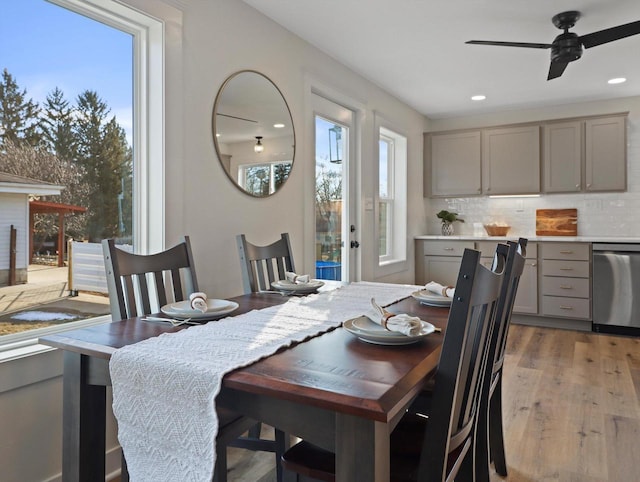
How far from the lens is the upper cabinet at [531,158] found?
16.1 ft

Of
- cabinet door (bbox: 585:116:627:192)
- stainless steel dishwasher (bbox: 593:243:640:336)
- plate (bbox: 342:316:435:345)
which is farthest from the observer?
cabinet door (bbox: 585:116:627:192)

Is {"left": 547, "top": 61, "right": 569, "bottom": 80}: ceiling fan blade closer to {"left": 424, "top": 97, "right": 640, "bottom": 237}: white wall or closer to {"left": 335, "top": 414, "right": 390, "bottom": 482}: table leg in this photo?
{"left": 424, "top": 97, "right": 640, "bottom": 237}: white wall

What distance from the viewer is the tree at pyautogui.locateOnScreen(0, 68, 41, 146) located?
1786 millimetres

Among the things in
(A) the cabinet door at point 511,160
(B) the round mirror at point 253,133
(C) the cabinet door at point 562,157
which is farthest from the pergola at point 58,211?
(C) the cabinet door at point 562,157

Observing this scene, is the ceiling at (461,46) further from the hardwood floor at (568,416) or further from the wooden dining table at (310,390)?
the hardwood floor at (568,416)

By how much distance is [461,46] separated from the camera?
A: 3.51 meters

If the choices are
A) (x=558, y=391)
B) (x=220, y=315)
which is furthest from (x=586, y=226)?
(x=220, y=315)

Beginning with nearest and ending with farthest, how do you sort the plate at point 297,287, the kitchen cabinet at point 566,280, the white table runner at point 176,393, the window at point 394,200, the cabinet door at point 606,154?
the white table runner at point 176,393
the plate at point 297,287
the kitchen cabinet at point 566,280
the cabinet door at point 606,154
the window at point 394,200

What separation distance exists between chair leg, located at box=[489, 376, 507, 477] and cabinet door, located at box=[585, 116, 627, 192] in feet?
12.6

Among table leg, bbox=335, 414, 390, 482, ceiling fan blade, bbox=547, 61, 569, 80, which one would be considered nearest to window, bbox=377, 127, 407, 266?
ceiling fan blade, bbox=547, 61, 569, 80

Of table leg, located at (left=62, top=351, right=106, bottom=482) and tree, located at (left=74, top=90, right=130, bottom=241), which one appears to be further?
tree, located at (left=74, top=90, right=130, bottom=241)

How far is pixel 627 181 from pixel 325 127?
11.6ft

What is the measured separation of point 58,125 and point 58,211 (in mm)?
372

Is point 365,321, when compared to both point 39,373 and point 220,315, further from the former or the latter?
point 39,373
